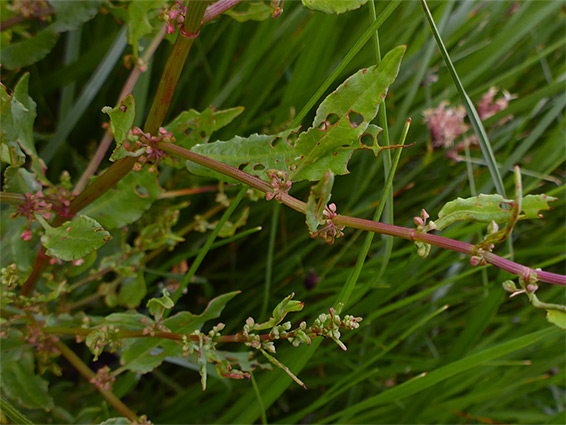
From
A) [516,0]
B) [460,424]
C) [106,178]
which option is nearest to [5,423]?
[106,178]

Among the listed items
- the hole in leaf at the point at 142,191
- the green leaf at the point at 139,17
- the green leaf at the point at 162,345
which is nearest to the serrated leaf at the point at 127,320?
the green leaf at the point at 162,345

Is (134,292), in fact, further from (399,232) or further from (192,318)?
(399,232)

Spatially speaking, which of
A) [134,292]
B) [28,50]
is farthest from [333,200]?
[28,50]

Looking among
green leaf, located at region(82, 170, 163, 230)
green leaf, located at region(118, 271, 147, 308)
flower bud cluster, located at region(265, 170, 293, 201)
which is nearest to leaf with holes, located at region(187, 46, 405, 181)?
flower bud cluster, located at region(265, 170, 293, 201)

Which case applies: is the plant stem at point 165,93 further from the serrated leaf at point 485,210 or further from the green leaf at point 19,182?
the serrated leaf at point 485,210

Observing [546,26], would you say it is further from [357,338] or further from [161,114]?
[161,114]

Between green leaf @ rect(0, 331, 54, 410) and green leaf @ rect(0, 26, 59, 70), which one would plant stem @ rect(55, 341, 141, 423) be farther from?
green leaf @ rect(0, 26, 59, 70)

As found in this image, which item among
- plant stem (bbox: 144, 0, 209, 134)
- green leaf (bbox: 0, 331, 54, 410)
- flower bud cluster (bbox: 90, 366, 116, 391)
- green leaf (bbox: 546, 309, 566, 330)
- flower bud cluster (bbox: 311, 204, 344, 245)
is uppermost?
plant stem (bbox: 144, 0, 209, 134)
